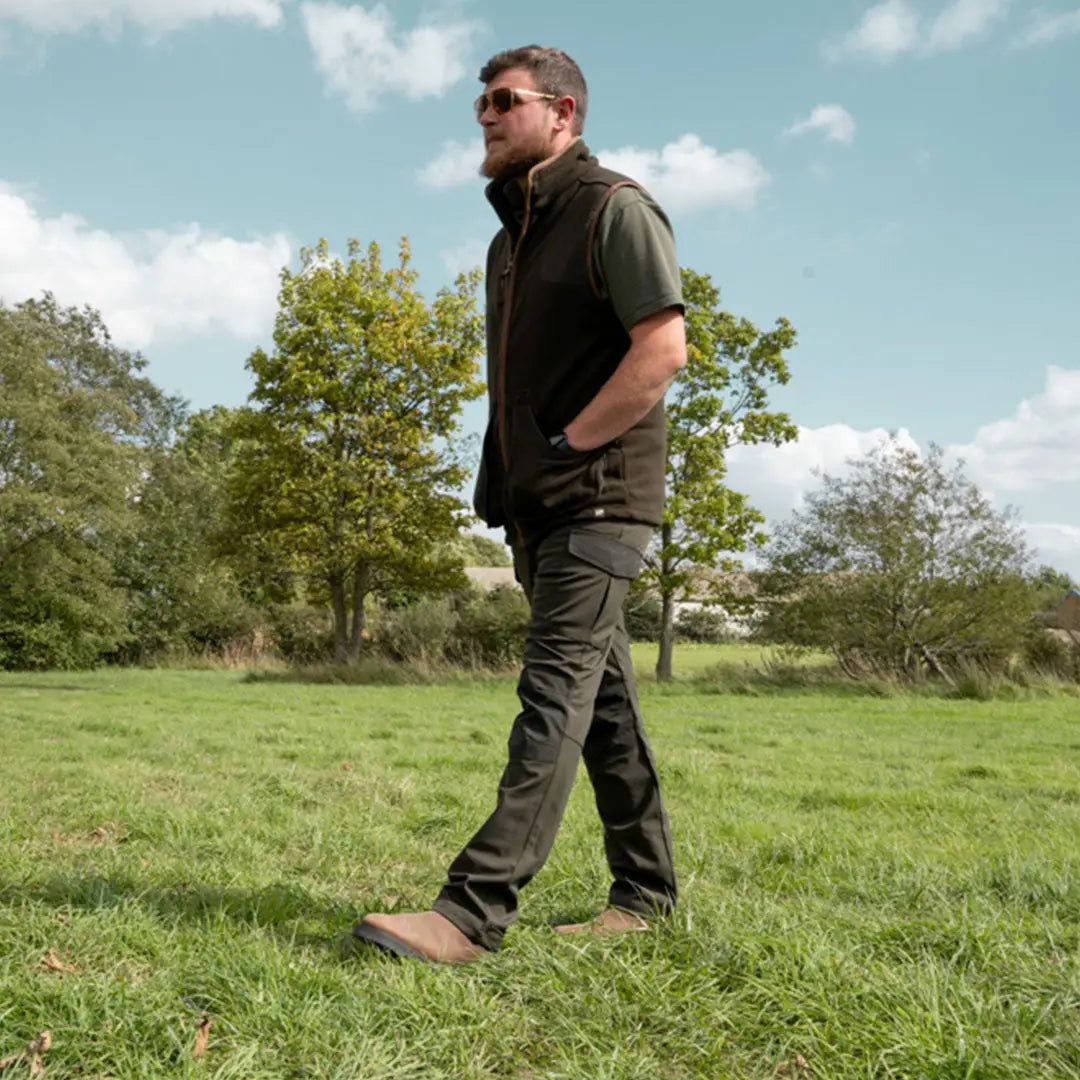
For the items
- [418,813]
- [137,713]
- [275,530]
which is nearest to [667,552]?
[275,530]

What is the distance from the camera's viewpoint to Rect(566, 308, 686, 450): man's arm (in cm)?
283

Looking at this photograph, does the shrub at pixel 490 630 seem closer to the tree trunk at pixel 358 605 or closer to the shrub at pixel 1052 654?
the tree trunk at pixel 358 605

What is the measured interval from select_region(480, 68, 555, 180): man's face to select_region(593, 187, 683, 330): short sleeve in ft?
1.07

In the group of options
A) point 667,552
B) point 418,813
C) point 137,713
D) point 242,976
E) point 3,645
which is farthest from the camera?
point 3,645

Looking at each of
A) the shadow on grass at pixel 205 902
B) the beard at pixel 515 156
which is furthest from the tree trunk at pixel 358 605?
the beard at pixel 515 156

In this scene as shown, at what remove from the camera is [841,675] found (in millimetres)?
22609

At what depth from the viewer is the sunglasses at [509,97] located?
10.0 ft

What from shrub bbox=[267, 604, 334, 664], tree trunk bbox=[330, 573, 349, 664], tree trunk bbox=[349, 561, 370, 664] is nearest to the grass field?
tree trunk bbox=[349, 561, 370, 664]

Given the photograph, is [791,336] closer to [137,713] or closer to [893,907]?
[137,713]

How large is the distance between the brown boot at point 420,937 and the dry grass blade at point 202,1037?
1.51 feet

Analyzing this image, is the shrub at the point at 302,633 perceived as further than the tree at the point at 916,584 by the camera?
Yes

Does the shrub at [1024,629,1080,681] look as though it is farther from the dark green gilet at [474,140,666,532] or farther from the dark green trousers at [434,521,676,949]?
the dark green gilet at [474,140,666,532]

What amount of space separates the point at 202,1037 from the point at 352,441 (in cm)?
2541

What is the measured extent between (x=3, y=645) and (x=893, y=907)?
33.4 metres
